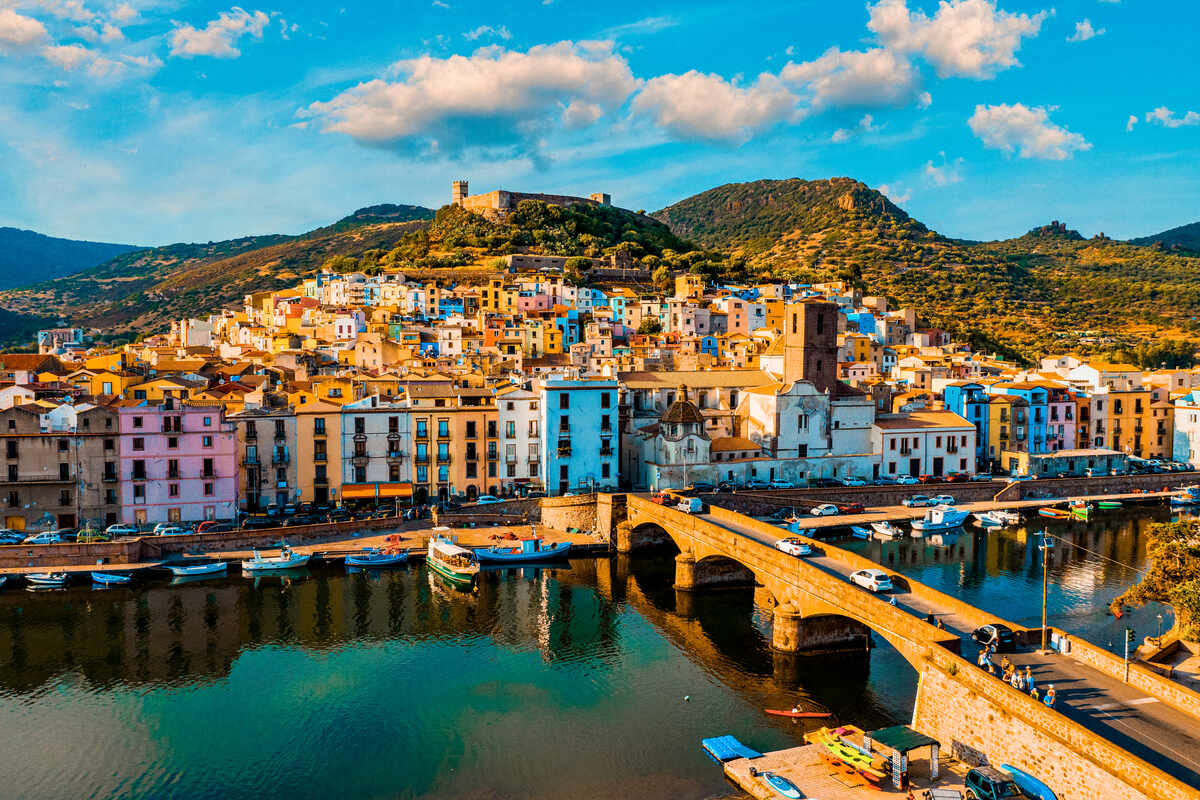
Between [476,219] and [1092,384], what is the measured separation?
109 m

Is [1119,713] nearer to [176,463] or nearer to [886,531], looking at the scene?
[886,531]

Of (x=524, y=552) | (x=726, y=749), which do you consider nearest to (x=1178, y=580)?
(x=726, y=749)

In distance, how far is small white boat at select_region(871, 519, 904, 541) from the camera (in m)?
54.5

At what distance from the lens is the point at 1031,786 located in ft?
67.9

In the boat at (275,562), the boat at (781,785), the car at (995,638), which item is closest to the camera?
the boat at (781,785)

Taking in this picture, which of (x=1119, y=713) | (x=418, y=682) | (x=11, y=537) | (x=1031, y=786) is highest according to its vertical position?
(x=1119, y=713)

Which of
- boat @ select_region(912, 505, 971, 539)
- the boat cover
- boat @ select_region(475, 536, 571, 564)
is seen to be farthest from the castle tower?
the boat cover

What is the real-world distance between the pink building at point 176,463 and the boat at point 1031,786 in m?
44.3

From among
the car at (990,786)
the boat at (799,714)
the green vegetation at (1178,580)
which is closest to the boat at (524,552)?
the boat at (799,714)

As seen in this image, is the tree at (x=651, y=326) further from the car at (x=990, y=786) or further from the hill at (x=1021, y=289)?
the car at (x=990, y=786)

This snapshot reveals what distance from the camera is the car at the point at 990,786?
20.6m

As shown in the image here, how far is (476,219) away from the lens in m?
158

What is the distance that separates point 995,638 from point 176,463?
44.3m

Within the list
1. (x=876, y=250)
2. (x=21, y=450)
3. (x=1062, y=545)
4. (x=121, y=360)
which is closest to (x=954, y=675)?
(x=1062, y=545)
